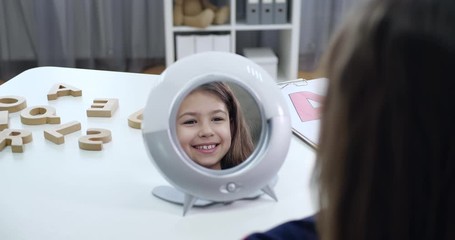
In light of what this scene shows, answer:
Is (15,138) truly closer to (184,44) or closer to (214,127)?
(214,127)

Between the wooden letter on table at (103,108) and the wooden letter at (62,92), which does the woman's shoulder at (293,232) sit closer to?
the wooden letter on table at (103,108)

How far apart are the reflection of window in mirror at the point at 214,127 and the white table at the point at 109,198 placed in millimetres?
68

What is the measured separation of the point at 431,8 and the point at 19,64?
2.89 meters

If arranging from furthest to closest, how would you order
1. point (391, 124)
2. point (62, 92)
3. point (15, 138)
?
point (62, 92) → point (15, 138) → point (391, 124)

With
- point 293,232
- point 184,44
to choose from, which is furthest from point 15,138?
point 184,44

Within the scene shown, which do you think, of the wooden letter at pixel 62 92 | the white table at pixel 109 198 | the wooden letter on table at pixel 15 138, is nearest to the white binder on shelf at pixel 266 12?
the wooden letter at pixel 62 92

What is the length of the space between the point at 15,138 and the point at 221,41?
5.85 ft

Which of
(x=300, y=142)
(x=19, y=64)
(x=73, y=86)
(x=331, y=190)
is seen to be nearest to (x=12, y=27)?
(x=19, y=64)

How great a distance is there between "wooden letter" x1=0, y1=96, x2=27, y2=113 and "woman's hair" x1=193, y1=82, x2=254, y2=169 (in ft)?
1.60

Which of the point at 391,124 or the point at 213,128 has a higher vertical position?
the point at 391,124

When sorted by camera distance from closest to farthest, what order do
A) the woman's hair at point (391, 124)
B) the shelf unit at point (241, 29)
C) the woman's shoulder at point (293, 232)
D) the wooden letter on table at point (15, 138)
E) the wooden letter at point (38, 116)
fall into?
1. the woman's hair at point (391, 124)
2. the woman's shoulder at point (293, 232)
3. the wooden letter on table at point (15, 138)
4. the wooden letter at point (38, 116)
5. the shelf unit at point (241, 29)

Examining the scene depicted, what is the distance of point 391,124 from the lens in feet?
1.19

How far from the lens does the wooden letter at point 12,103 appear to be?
3.60ft

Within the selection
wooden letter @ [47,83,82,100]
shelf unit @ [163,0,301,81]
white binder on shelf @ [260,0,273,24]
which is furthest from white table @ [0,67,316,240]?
white binder on shelf @ [260,0,273,24]
